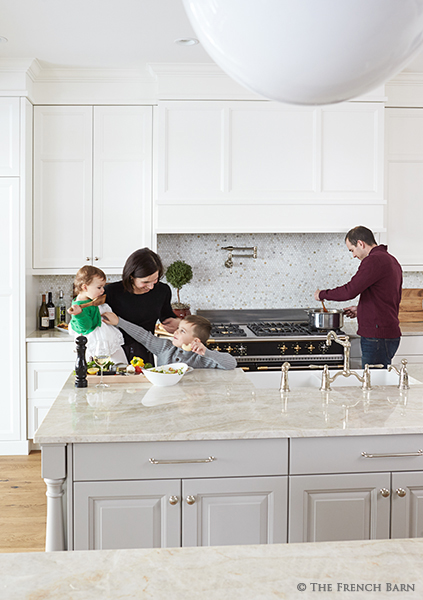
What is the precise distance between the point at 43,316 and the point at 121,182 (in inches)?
44.8

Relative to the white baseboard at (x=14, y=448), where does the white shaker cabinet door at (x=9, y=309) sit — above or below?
above

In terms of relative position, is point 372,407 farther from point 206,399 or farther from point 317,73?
point 317,73

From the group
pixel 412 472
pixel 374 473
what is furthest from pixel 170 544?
pixel 412 472

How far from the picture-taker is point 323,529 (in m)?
1.73

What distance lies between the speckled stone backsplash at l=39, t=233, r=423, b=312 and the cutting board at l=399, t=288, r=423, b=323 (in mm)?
491

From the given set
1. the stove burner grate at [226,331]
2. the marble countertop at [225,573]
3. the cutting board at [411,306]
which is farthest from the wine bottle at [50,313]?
the marble countertop at [225,573]

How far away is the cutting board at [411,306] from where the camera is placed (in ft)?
13.9

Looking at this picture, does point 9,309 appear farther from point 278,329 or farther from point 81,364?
point 278,329

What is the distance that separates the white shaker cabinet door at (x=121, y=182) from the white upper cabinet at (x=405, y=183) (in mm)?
1763

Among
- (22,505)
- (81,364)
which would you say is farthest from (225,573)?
(22,505)

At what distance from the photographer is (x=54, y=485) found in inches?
65.2

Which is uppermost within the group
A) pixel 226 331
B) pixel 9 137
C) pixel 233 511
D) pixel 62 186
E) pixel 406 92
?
pixel 406 92

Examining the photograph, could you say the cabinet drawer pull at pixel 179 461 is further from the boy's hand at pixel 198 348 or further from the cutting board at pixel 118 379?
the boy's hand at pixel 198 348

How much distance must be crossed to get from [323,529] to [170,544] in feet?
1.63
